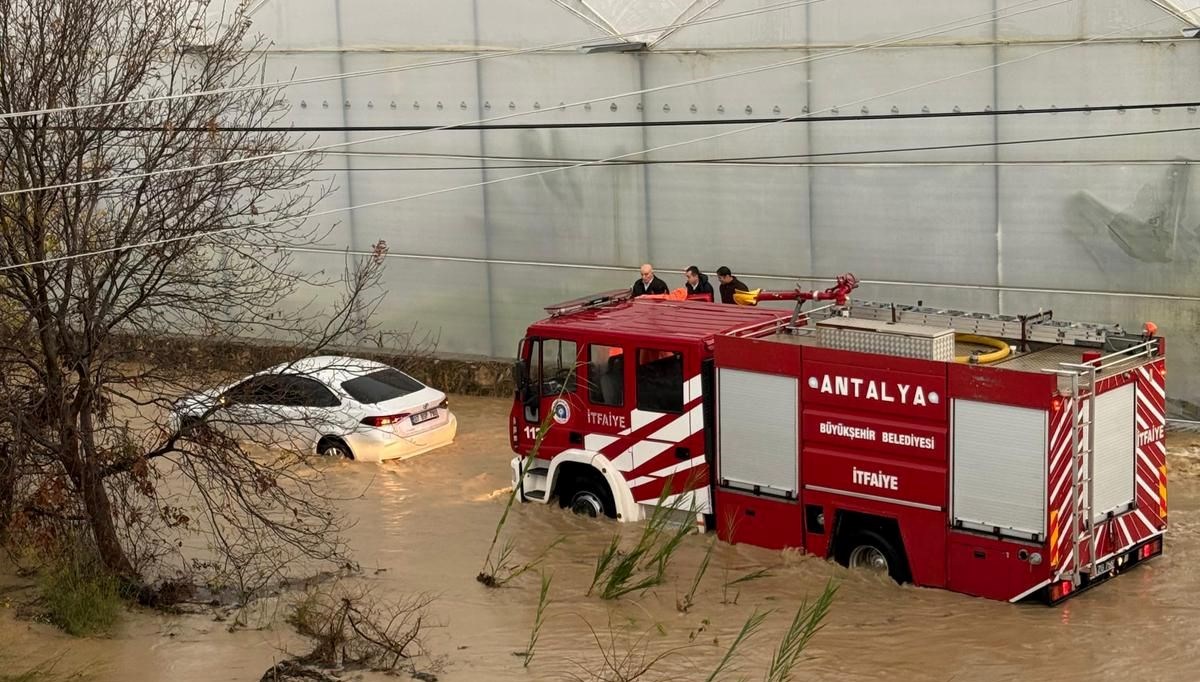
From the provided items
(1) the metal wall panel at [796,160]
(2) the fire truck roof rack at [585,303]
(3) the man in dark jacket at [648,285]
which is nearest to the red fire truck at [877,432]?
(2) the fire truck roof rack at [585,303]

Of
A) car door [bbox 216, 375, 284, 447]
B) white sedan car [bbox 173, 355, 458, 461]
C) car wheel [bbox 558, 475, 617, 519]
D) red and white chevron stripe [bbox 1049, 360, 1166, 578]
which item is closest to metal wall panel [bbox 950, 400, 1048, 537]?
red and white chevron stripe [bbox 1049, 360, 1166, 578]

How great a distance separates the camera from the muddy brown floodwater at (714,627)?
11.8 meters

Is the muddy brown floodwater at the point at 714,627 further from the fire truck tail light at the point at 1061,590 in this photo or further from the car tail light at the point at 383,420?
the car tail light at the point at 383,420

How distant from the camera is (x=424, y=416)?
60.8 ft

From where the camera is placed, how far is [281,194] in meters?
23.8

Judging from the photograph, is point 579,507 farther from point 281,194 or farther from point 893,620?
point 281,194

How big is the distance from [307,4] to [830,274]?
8.75 metres

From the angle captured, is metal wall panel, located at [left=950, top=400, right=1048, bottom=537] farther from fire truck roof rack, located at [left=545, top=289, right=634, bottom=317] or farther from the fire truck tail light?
fire truck roof rack, located at [left=545, top=289, right=634, bottom=317]

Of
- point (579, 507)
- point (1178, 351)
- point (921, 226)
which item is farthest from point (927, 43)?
point (579, 507)

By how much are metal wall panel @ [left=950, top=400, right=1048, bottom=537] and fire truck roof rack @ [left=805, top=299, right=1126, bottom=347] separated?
1478 millimetres

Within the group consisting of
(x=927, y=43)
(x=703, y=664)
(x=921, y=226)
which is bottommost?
(x=703, y=664)

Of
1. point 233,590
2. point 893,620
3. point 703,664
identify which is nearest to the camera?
point 703,664

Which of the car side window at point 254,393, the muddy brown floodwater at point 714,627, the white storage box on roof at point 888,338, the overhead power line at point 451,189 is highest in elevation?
the overhead power line at point 451,189

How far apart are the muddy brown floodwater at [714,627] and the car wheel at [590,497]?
0.17 meters
